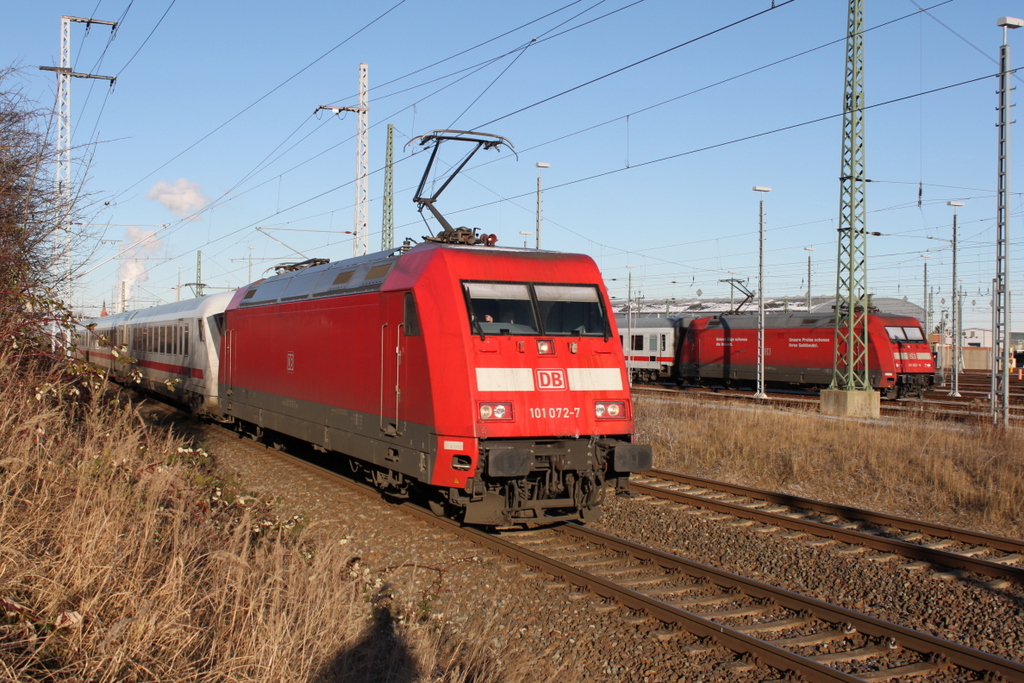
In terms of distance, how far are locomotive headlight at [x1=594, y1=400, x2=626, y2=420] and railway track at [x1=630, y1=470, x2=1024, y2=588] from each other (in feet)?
7.98

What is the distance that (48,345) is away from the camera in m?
8.60

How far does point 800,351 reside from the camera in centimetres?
3033

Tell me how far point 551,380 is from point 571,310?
102 cm

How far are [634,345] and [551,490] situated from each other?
30465 millimetres

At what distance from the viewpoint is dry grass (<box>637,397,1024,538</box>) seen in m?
11.2

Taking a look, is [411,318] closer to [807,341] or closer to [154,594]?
[154,594]

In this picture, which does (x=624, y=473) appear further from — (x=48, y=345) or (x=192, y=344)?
(x=192, y=344)

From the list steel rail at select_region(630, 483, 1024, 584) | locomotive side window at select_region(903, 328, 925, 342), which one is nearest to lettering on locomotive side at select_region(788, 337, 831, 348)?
locomotive side window at select_region(903, 328, 925, 342)

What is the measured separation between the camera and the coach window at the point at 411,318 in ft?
29.1

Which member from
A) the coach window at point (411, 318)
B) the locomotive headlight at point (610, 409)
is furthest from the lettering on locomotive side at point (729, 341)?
the coach window at point (411, 318)

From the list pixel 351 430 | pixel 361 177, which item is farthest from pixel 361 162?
pixel 351 430

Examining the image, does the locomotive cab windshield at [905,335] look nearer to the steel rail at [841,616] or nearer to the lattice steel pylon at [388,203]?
the lattice steel pylon at [388,203]

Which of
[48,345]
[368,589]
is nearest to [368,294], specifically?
[48,345]

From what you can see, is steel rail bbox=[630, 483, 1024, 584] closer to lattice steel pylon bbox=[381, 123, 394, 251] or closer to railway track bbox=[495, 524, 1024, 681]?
railway track bbox=[495, 524, 1024, 681]
